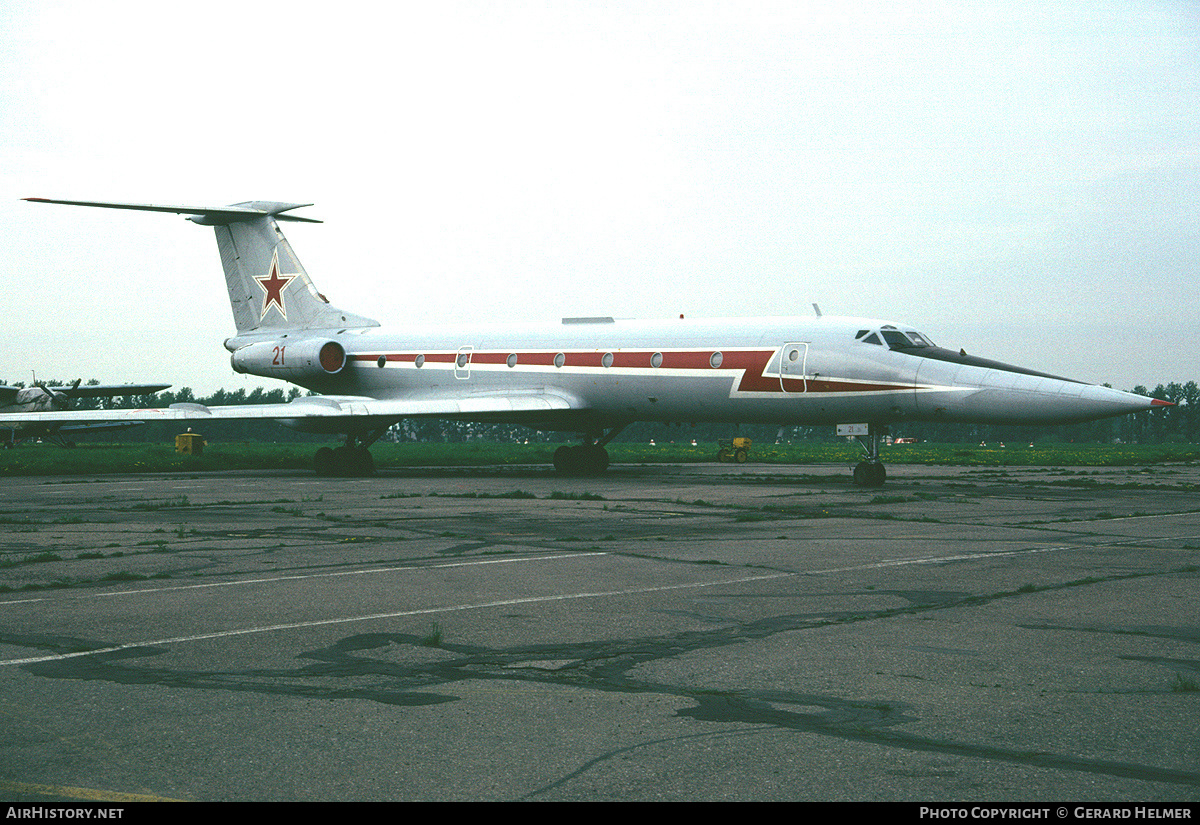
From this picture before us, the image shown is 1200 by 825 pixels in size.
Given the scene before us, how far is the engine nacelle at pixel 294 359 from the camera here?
28.1 m

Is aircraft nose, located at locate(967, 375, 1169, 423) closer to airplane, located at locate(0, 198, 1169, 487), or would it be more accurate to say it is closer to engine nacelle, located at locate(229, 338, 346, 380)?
airplane, located at locate(0, 198, 1169, 487)

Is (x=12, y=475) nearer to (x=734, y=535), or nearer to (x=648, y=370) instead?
(x=648, y=370)

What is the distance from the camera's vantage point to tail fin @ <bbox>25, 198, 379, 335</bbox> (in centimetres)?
3002

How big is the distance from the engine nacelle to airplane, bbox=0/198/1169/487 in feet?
0.14

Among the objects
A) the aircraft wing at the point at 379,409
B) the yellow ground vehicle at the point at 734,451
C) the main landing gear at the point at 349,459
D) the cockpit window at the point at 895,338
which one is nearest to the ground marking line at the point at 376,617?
the cockpit window at the point at 895,338

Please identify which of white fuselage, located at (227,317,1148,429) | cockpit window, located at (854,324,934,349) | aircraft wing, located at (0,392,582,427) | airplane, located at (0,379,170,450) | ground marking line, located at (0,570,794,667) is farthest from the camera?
airplane, located at (0,379,170,450)

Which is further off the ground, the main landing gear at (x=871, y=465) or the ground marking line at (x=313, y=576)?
the main landing gear at (x=871, y=465)

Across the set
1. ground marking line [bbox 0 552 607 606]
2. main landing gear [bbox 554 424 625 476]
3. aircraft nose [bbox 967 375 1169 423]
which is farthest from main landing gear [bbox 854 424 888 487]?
ground marking line [bbox 0 552 607 606]

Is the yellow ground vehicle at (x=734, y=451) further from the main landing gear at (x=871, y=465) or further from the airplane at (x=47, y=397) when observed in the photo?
the airplane at (x=47, y=397)

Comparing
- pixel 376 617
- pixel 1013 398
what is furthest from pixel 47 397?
pixel 376 617

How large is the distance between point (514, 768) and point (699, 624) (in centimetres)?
279

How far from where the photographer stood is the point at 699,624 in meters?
6.40

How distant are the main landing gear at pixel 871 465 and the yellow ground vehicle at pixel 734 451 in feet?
58.3

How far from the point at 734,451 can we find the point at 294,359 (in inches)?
713
